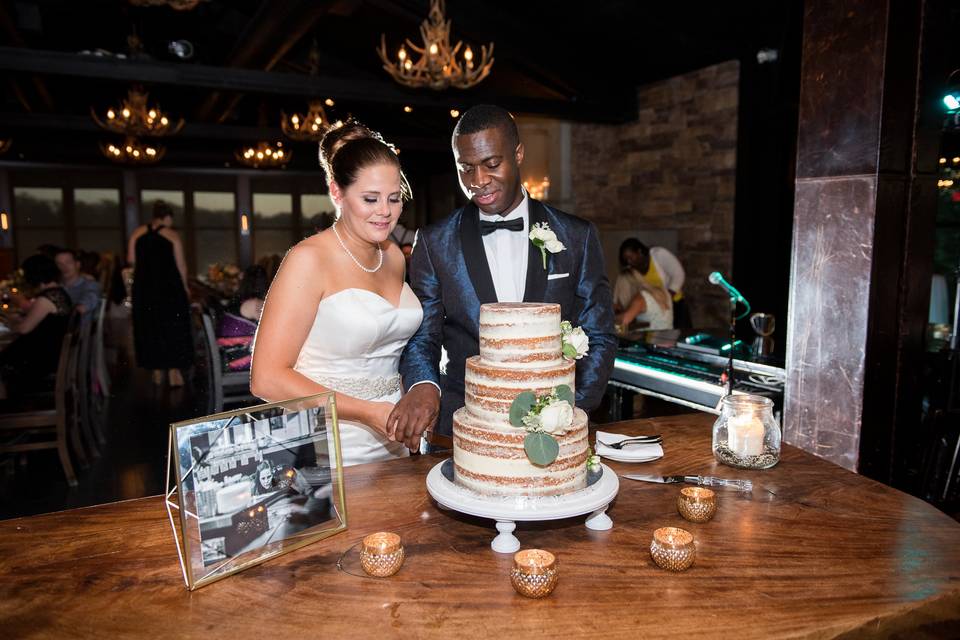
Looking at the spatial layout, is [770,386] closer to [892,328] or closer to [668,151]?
[892,328]

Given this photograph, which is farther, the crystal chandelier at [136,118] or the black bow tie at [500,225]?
the crystal chandelier at [136,118]

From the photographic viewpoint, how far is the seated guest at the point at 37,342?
4.82 meters

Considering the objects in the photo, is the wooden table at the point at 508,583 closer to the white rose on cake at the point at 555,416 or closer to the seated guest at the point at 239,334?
the white rose on cake at the point at 555,416

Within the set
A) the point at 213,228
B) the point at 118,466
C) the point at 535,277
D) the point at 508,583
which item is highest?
the point at 213,228

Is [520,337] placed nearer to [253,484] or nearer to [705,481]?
[253,484]

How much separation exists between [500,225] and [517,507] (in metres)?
1.21

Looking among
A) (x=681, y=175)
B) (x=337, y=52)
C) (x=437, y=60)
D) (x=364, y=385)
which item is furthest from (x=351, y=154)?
(x=337, y=52)

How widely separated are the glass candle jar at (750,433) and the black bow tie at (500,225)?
0.91m

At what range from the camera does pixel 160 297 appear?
24.4ft

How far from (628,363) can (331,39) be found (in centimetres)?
939

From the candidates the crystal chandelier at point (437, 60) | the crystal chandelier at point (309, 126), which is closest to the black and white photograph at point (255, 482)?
the crystal chandelier at point (437, 60)

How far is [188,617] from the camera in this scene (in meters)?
1.12

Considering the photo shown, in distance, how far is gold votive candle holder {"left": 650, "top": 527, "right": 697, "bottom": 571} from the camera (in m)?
1.25

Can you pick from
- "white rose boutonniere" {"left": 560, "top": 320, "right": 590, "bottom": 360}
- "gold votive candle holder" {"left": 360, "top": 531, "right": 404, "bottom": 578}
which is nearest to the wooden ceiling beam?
"white rose boutonniere" {"left": 560, "top": 320, "right": 590, "bottom": 360}
